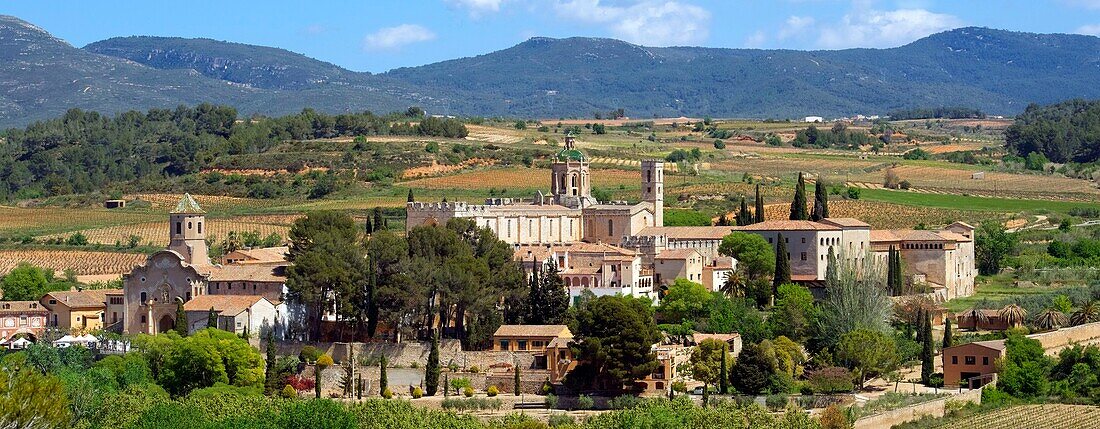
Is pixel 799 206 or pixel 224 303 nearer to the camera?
pixel 224 303

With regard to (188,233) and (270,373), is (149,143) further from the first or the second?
(270,373)

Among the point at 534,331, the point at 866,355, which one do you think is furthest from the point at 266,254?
the point at 866,355

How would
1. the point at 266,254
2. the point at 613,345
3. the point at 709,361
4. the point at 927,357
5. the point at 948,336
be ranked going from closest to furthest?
1. the point at 613,345
2. the point at 709,361
3. the point at 927,357
4. the point at 948,336
5. the point at 266,254

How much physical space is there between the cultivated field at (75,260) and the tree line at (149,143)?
3383 cm

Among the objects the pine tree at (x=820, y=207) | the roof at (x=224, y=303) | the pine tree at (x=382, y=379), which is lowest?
the pine tree at (x=382, y=379)

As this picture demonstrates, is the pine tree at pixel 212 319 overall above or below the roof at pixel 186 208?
below

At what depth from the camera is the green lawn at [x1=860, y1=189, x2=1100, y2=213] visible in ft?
326

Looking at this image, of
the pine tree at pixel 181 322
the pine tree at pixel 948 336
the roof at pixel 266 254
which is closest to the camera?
the pine tree at pixel 948 336

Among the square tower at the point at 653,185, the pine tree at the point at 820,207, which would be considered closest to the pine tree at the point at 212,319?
the square tower at the point at 653,185

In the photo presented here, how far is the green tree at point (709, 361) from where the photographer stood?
56844 mm

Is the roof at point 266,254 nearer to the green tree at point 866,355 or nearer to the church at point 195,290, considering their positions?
the church at point 195,290

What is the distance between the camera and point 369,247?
63094 mm

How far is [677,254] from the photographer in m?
69.1

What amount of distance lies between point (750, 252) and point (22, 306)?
25.3 meters
